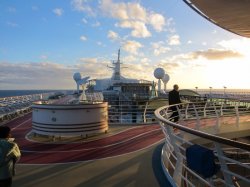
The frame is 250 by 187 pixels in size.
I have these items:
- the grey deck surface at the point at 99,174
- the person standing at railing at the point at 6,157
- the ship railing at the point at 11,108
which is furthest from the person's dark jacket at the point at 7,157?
the ship railing at the point at 11,108

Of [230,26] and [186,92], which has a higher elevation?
[230,26]

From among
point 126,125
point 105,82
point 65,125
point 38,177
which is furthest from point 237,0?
point 105,82

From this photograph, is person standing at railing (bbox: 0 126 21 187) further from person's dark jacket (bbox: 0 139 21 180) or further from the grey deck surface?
the grey deck surface

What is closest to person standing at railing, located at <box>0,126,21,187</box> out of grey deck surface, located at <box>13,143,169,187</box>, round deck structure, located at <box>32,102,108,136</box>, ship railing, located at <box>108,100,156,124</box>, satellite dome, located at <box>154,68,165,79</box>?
grey deck surface, located at <box>13,143,169,187</box>

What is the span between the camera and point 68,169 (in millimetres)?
7035

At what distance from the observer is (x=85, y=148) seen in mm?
9516

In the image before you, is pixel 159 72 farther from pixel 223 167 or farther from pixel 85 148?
pixel 223 167

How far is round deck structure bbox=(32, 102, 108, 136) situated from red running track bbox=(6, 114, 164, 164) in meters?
0.63

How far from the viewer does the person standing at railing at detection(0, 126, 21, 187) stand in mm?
4086

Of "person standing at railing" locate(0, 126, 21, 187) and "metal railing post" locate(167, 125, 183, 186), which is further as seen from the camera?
"metal railing post" locate(167, 125, 183, 186)

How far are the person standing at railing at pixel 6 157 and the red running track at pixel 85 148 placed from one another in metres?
3.71

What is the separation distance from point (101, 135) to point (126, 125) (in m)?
3.17

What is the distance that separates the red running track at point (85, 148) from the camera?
→ 8250 mm

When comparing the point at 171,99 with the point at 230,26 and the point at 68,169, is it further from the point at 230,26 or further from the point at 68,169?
the point at 230,26
